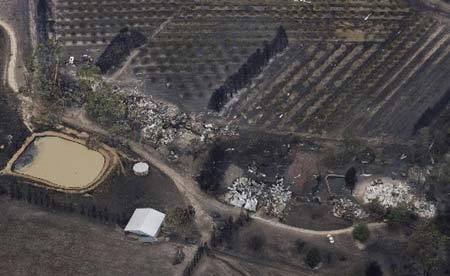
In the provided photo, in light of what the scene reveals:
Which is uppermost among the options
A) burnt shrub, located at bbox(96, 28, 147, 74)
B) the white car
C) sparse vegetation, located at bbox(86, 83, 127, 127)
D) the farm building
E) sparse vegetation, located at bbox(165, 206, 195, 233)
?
burnt shrub, located at bbox(96, 28, 147, 74)

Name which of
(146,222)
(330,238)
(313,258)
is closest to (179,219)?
(146,222)

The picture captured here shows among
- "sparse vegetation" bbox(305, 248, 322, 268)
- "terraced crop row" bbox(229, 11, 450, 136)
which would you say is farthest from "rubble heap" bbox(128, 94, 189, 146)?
"sparse vegetation" bbox(305, 248, 322, 268)

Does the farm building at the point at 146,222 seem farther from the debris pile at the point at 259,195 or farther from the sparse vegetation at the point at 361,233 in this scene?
the sparse vegetation at the point at 361,233

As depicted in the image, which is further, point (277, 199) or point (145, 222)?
point (277, 199)

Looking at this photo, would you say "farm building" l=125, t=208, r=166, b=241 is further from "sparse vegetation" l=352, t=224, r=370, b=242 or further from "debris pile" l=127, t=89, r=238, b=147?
"sparse vegetation" l=352, t=224, r=370, b=242

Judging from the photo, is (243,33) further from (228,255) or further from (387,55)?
(228,255)

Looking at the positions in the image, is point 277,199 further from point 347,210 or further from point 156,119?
point 156,119
